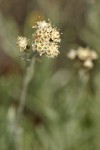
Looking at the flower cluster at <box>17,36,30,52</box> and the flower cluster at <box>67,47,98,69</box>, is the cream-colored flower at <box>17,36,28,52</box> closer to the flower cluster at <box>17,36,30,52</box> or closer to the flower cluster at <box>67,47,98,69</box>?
the flower cluster at <box>17,36,30,52</box>

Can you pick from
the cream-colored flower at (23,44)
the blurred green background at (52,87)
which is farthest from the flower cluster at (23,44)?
the blurred green background at (52,87)

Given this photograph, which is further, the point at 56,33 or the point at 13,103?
the point at 13,103

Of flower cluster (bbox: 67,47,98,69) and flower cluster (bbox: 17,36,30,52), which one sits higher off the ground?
flower cluster (bbox: 67,47,98,69)

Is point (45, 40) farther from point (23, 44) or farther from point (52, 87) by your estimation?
point (52, 87)

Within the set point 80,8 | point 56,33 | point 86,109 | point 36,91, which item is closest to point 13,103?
point 36,91

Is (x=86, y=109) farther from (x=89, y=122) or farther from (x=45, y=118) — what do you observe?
(x=45, y=118)

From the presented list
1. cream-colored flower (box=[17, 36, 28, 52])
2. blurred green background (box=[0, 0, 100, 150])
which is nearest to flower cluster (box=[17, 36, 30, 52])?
cream-colored flower (box=[17, 36, 28, 52])
